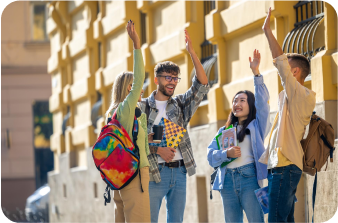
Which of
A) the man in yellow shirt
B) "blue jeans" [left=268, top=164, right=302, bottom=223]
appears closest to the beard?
the man in yellow shirt

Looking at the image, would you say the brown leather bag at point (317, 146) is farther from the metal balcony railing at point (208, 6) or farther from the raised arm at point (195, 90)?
the metal balcony railing at point (208, 6)

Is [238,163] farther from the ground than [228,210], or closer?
farther from the ground

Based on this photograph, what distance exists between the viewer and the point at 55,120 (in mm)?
20531

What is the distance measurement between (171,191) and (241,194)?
72 cm

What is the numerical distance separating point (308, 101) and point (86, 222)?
12554 mm

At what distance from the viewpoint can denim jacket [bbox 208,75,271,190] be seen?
18.7 ft

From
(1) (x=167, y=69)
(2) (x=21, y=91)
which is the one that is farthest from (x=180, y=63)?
(2) (x=21, y=91)

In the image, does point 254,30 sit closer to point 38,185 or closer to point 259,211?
point 259,211

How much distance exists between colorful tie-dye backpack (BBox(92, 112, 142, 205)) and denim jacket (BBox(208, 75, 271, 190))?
3.11ft

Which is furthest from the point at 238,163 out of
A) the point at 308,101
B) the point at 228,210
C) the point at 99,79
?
the point at 99,79

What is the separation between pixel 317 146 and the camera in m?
5.13

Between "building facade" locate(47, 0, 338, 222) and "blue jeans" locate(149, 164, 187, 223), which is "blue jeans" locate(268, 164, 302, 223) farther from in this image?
"building facade" locate(47, 0, 338, 222)

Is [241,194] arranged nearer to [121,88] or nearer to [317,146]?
[317,146]

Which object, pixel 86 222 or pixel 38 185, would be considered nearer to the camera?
pixel 86 222
